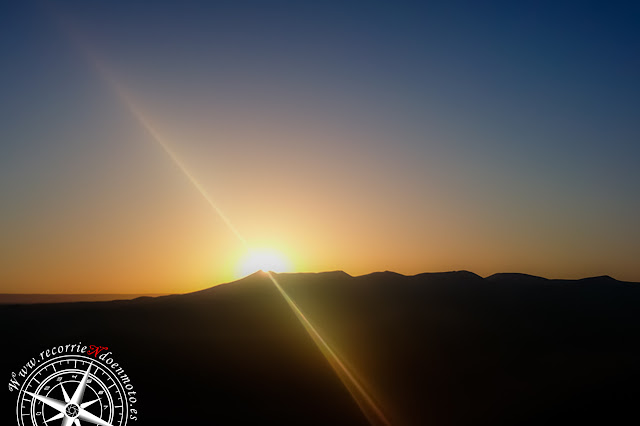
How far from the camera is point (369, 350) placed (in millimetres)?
36438

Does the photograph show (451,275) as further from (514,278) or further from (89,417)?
(89,417)

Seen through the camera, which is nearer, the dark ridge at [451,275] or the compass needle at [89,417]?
the compass needle at [89,417]

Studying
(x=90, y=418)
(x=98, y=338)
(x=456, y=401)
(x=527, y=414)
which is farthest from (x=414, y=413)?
(x=98, y=338)

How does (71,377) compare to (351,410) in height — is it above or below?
above

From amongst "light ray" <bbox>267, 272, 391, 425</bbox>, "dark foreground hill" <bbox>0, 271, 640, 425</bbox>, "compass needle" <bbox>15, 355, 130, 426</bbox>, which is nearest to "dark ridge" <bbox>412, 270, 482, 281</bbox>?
"dark foreground hill" <bbox>0, 271, 640, 425</bbox>

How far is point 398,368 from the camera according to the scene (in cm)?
3300

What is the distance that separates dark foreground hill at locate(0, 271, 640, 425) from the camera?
2556cm

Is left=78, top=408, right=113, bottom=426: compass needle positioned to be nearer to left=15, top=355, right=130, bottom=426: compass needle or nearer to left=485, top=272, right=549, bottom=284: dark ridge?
left=15, top=355, right=130, bottom=426: compass needle

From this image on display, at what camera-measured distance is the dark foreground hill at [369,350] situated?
25562 millimetres

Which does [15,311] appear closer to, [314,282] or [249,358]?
[249,358]

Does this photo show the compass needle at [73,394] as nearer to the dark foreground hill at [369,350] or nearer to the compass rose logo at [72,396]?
the compass rose logo at [72,396]

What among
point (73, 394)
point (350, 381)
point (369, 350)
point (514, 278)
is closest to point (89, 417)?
point (73, 394)

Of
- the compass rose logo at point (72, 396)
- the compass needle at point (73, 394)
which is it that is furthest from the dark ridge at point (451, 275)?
the compass needle at point (73, 394)

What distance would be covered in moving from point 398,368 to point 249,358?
34.4ft
